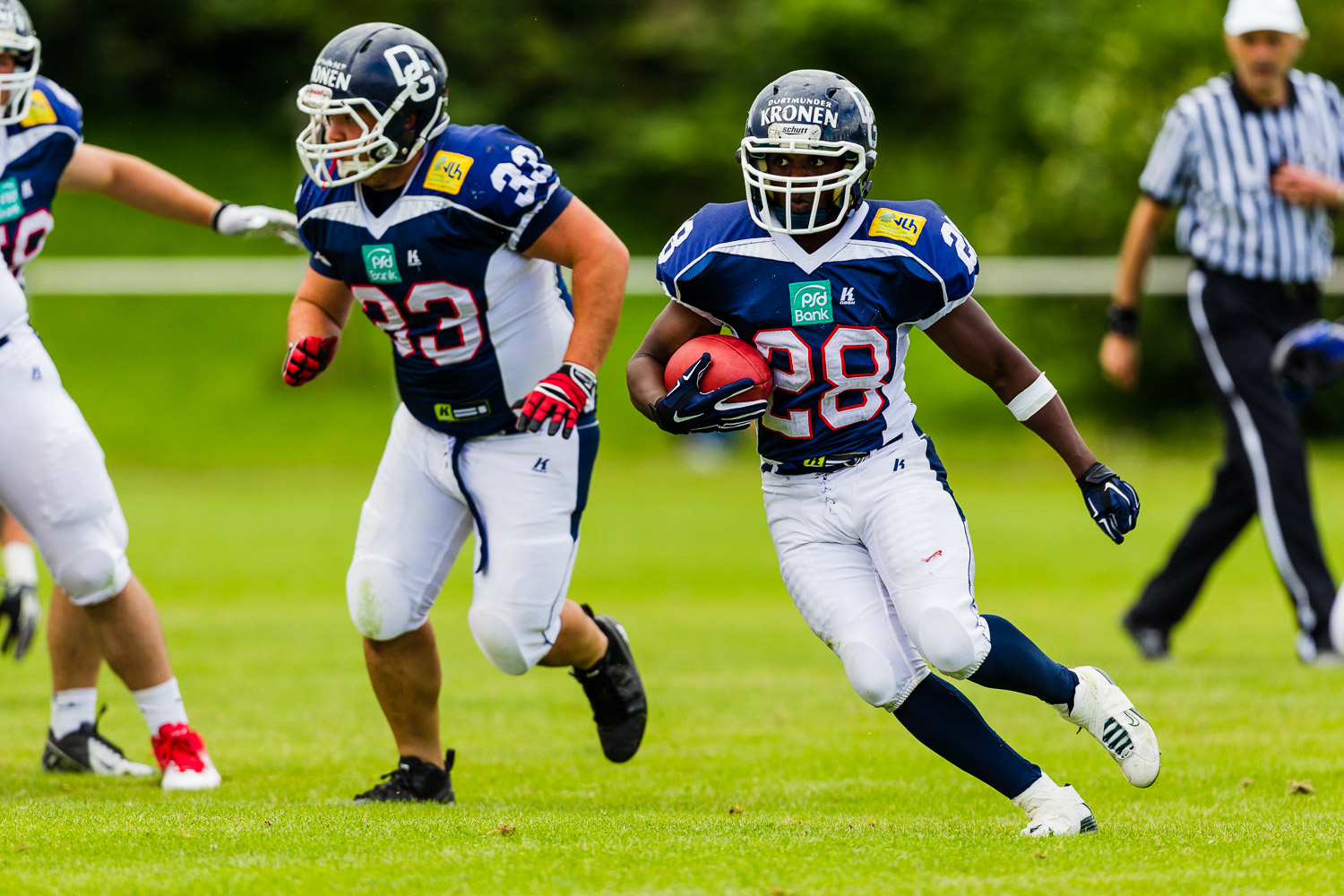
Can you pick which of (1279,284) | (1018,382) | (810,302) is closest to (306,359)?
(810,302)

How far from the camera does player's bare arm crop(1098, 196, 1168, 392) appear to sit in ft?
22.5

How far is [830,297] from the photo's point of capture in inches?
157

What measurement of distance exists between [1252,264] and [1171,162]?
20.0 inches

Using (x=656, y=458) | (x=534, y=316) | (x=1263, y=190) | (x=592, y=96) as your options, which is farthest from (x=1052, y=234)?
(x=534, y=316)

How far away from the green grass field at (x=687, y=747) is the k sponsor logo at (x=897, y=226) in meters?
1.33

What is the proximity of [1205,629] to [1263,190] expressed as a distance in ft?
7.45

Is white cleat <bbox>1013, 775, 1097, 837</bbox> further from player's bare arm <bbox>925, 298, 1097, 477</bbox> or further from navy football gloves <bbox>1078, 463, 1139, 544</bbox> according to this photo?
player's bare arm <bbox>925, 298, 1097, 477</bbox>

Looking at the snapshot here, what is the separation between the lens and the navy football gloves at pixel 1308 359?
644 centimetres

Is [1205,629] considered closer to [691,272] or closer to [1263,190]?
[1263,190]

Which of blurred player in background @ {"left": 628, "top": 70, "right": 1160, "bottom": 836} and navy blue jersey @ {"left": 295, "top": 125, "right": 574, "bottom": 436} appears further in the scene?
navy blue jersey @ {"left": 295, "top": 125, "right": 574, "bottom": 436}

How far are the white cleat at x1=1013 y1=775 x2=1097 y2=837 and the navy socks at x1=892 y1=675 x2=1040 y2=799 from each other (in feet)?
0.07

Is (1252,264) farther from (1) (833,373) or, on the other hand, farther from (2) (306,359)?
(2) (306,359)

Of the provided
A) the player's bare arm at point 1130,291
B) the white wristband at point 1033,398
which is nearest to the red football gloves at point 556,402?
the white wristband at point 1033,398

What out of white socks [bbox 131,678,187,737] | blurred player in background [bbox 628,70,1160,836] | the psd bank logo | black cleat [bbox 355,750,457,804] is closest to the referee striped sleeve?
blurred player in background [bbox 628,70,1160,836]
